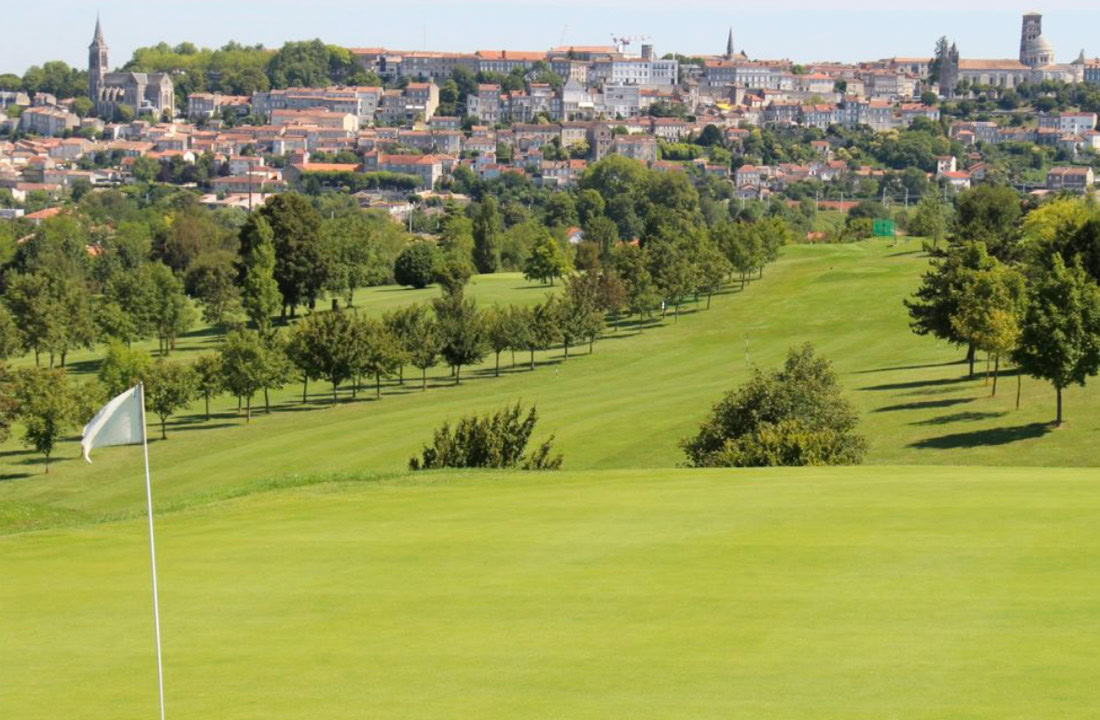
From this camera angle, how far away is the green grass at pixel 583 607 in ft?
49.4

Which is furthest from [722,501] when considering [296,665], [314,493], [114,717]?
[114,717]

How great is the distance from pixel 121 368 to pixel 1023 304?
107 feet

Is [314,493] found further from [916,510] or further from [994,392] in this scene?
[994,392]

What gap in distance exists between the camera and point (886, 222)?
134 m

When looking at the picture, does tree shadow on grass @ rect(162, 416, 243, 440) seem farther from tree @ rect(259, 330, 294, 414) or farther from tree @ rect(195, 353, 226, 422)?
tree @ rect(259, 330, 294, 414)

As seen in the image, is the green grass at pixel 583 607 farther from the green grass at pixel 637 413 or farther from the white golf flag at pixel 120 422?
the green grass at pixel 637 413

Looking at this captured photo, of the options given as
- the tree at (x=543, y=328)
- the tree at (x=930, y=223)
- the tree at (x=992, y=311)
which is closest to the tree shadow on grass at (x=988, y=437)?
the tree at (x=992, y=311)

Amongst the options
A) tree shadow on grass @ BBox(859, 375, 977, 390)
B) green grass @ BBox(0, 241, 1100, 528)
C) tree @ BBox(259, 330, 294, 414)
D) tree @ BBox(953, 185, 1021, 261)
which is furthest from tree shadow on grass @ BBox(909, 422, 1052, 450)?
tree @ BBox(953, 185, 1021, 261)

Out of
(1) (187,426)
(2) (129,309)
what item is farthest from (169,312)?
(1) (187,426)

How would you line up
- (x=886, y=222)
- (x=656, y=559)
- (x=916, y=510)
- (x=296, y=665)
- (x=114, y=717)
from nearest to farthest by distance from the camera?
(x=114, y=717) < (x=296, y=665) < (x=656, y=559) < (x=916, y=510) < (x=886, y=222)

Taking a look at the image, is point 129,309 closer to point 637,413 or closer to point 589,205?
point 637,413

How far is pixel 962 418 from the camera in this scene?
1857 inches

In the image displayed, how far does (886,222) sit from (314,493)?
110 m

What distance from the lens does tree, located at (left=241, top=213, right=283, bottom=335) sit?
265 ft
